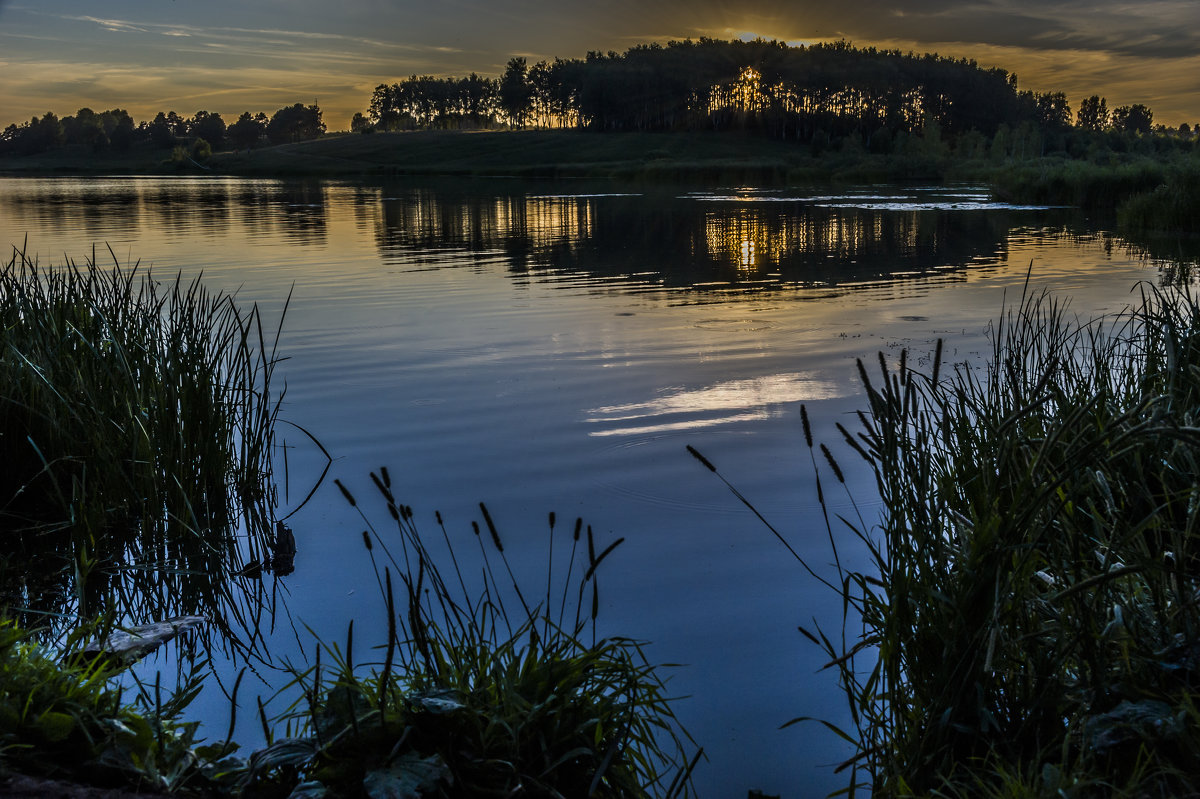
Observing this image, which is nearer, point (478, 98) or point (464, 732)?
point (464, 732)

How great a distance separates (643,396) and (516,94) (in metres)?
141

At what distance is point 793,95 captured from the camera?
4658 inches

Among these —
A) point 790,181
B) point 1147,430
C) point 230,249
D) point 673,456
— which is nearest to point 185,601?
point 673,456

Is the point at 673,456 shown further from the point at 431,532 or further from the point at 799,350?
the point at 799,350

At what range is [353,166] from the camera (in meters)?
96.0

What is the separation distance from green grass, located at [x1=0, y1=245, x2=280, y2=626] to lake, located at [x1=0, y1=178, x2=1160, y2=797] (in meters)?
0.46

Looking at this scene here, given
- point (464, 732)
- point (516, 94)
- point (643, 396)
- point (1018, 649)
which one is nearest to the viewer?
point (464, 732)

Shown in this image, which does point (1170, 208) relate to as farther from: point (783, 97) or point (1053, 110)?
point (1053, 110)

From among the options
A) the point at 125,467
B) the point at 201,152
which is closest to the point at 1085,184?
the point at 125,467

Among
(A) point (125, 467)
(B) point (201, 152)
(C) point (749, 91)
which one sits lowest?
(A) point (125, 467)

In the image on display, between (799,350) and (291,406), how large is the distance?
17.3ft

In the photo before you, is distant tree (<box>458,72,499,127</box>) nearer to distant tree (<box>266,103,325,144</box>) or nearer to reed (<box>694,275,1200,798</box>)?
distant tree (<box>266,103,325,144</box>)

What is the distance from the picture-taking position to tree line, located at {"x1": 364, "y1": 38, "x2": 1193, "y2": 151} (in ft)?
381

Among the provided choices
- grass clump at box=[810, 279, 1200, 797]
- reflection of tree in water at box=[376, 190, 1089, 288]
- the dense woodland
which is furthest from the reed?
the dense woodland
